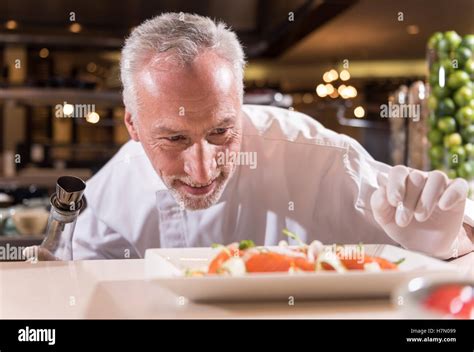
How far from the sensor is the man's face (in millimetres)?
1707

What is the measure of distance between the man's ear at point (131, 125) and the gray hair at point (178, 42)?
2 cm

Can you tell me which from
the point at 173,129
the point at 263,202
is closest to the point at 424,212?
the point at 263,202

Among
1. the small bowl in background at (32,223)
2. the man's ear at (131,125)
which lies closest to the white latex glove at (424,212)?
the man's ear at (131,125)

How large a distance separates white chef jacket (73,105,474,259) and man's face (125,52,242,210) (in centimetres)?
3

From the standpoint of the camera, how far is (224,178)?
5.85 ft

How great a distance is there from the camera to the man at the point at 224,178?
1.71 metres

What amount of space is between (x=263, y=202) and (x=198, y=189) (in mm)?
167

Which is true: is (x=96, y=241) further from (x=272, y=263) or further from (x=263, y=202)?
(x=272, y=263)

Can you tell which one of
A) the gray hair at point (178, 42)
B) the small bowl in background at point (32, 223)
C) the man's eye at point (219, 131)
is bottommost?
the small bowl in background at point (32, 223)

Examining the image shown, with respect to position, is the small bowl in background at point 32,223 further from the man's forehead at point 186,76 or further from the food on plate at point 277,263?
the food on plate at point 277,263

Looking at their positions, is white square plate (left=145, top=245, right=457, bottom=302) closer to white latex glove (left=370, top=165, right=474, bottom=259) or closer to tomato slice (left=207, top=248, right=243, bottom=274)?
tomato slice (left=207, top=248, right=243, bottom=274)

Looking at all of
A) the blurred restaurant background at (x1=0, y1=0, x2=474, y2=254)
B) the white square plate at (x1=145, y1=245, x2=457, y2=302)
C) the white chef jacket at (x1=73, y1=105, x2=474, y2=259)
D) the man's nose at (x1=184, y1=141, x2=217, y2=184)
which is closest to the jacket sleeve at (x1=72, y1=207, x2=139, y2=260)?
the white chef jacket at (x1=73, y1=105, x2=474, y2=259)

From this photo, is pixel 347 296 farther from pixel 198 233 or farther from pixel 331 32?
pixel 331 32
